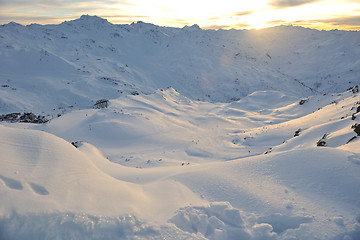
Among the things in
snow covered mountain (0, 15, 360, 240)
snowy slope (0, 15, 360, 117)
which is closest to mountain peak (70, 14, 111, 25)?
snowy slope (0, 15, 360, 117)

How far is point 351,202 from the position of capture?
3250 millimetres

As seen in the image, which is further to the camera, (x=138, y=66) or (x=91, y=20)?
(x=91, y=20)

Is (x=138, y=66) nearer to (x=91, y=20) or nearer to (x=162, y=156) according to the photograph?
(x=91, y=20)

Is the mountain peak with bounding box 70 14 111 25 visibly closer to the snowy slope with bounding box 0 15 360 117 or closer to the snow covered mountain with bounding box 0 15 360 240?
the snowy slope with bounding box 0 15 360 117

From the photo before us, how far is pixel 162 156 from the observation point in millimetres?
9695

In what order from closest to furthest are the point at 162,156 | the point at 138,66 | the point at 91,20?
the point at 162,156 → the point at 138,66 → the point at 91,20

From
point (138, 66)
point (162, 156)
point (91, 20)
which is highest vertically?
point (91, 20)

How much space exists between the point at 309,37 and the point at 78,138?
8226 centimetres

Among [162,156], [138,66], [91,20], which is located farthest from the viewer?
[91,20]

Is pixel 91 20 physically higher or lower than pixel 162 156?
higher

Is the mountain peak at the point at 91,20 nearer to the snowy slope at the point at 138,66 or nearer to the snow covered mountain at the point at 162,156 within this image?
the snowy slope at the point at 138,66

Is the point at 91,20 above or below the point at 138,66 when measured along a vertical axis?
above

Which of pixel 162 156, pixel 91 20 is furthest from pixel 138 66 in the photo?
pixel 162 156

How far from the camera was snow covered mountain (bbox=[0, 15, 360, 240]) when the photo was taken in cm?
286
